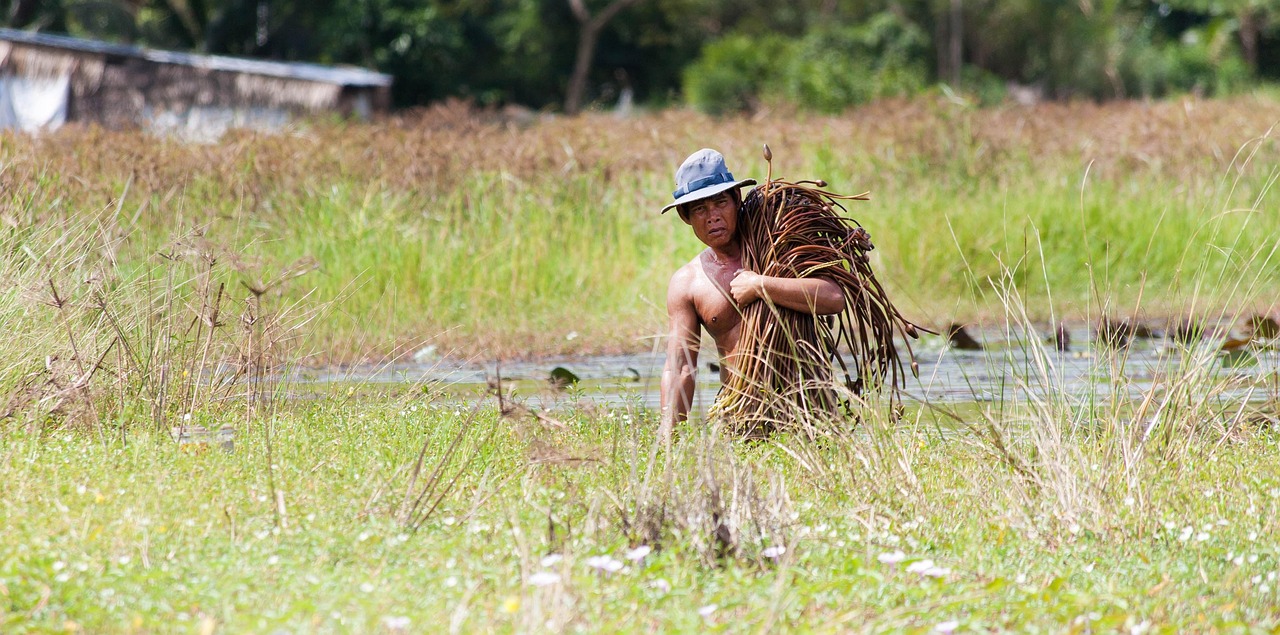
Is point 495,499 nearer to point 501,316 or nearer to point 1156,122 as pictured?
point 501,316

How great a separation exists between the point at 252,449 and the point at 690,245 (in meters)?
5.03

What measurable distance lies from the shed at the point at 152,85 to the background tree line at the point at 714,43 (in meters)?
7.11

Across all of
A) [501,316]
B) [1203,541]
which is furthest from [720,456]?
[501,316]

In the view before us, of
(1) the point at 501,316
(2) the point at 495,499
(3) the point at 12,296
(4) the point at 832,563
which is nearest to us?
(4) the point at 832,563

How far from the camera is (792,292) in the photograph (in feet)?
15.4

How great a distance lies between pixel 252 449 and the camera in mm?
4516

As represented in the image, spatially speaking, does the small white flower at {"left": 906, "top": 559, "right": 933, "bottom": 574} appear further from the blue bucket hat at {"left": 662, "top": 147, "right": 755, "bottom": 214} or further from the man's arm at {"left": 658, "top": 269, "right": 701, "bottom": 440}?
the blue bucket hat at {"left": 662, "top": 147, "right": 755, "bottom": 214}

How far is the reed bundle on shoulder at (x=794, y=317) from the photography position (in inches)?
186

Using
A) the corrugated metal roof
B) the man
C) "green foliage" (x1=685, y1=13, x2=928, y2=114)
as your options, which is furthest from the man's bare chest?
"green foliage" (x1=685, y1=13, x2=928, y2=114)

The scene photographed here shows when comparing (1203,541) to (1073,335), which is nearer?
(1203,541)

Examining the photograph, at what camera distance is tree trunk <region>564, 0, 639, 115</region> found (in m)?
34.0

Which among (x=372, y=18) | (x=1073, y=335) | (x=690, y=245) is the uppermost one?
(x=372, y=18)

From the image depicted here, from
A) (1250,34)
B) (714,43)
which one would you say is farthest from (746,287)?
(1250,34)

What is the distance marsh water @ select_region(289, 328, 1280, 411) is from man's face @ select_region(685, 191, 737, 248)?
1.45 ft
